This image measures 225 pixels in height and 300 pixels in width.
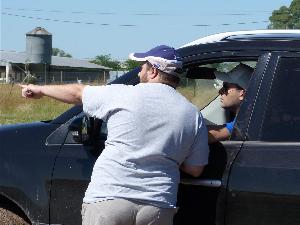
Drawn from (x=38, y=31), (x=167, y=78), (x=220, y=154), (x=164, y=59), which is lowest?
(x=38, y=31)

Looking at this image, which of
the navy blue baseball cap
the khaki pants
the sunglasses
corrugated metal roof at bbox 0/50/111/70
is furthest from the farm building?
the khaki pants

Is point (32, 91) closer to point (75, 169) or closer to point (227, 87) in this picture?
point (75, 169)

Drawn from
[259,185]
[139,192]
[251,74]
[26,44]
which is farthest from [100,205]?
[26,44]

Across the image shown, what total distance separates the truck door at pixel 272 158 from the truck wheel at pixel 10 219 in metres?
1.40

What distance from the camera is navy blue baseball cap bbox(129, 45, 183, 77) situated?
354cm

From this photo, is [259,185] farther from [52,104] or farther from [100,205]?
[52,104]

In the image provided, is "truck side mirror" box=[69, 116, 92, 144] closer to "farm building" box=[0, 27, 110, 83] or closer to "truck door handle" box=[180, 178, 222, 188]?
"truck door handle" box=[180, 178, 222, 188]

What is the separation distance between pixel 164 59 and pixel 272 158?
2.49 ft

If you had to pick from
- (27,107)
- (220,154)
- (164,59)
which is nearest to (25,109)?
(27,107)

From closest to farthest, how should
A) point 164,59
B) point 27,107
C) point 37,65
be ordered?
point 164,59 → point 27,107 → point 37,65

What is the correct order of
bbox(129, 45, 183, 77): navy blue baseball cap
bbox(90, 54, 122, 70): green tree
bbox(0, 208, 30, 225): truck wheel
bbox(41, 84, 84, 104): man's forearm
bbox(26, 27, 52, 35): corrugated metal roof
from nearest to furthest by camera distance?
bbox(129, 45, 183, 77): navy blue baseball cap, bbox(41, 84, 84, 104): man's forearm, bbox(0, 208, 30, 225): truck wheel, bbox(26, 27, 52, 35): corrugated metal roof, bbox(90, 54, 122, 70): green tree

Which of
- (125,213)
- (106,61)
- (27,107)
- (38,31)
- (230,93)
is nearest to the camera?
(125,213)

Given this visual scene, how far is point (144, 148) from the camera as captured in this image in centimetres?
345

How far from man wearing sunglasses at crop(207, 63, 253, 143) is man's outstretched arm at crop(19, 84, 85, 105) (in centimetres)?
75
